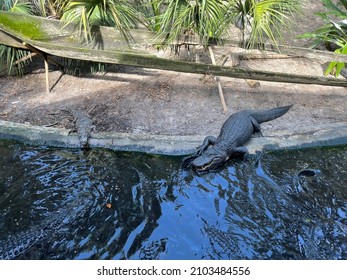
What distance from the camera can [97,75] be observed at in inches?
247

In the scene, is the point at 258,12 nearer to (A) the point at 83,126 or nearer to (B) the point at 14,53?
(A) the point at 83,126

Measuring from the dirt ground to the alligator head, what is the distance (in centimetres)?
62

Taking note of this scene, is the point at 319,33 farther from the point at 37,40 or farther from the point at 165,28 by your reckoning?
the point at 37,40

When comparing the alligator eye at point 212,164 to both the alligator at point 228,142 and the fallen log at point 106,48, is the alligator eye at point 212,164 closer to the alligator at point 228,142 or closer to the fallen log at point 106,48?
the alligator at point 228,142

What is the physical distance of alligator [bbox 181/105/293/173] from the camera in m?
4.30

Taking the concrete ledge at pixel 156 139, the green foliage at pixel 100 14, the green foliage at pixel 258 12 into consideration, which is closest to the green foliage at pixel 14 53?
the green foliage at pixel 100 14

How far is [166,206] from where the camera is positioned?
145 inches

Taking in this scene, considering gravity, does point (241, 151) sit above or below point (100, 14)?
below

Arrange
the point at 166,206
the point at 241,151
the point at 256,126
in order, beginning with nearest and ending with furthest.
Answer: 1. the point at 166,206
2. the point at 241,151
3. the point at 256,126

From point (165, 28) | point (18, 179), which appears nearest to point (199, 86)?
point (165, 28)

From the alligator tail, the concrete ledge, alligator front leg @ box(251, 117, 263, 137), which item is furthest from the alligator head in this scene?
the alligator tail

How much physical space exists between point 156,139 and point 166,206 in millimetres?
1086

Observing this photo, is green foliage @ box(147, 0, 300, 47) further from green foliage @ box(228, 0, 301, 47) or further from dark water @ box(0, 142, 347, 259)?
dark water @ box(0, 142, 347, 259)

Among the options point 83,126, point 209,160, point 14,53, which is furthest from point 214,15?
point 14,53
